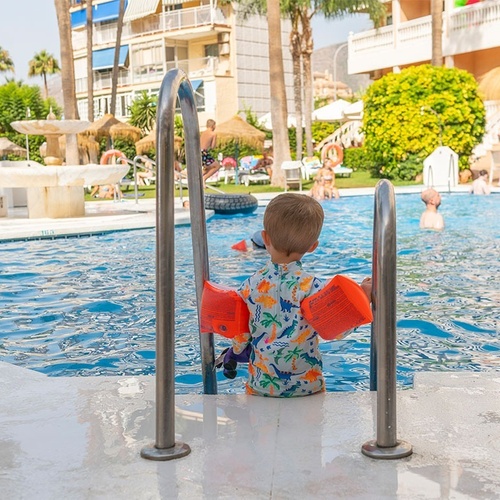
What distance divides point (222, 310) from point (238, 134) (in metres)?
22.3

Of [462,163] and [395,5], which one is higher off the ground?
[395,5]

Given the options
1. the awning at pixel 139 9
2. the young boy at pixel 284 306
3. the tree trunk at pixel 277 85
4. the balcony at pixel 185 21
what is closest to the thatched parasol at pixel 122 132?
the tree trunk at pixel 277 85

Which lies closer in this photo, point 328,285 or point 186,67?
point 328,285

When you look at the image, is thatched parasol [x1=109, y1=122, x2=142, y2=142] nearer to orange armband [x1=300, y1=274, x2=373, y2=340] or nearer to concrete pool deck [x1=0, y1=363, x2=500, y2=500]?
concrete pool deck [x1=0, y1=363, x2=500, y2=500]

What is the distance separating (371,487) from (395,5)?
33.8m

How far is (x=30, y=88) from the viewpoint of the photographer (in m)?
44.0

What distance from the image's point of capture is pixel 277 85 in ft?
70.2

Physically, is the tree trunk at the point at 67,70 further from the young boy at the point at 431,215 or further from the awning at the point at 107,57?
the awning at the point at 107,57

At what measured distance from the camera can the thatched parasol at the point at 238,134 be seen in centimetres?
2467

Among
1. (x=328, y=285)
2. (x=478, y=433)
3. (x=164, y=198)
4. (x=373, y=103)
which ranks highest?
(x=373, y=103)

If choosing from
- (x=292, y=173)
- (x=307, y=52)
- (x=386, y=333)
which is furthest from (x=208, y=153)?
(x=307, y=52)

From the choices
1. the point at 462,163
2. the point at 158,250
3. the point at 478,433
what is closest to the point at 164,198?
the point at 158,250

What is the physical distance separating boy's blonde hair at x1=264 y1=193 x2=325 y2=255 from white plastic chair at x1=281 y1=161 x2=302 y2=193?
56.8 ft

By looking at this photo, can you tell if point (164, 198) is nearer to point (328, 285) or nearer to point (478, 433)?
point (328, 285)
